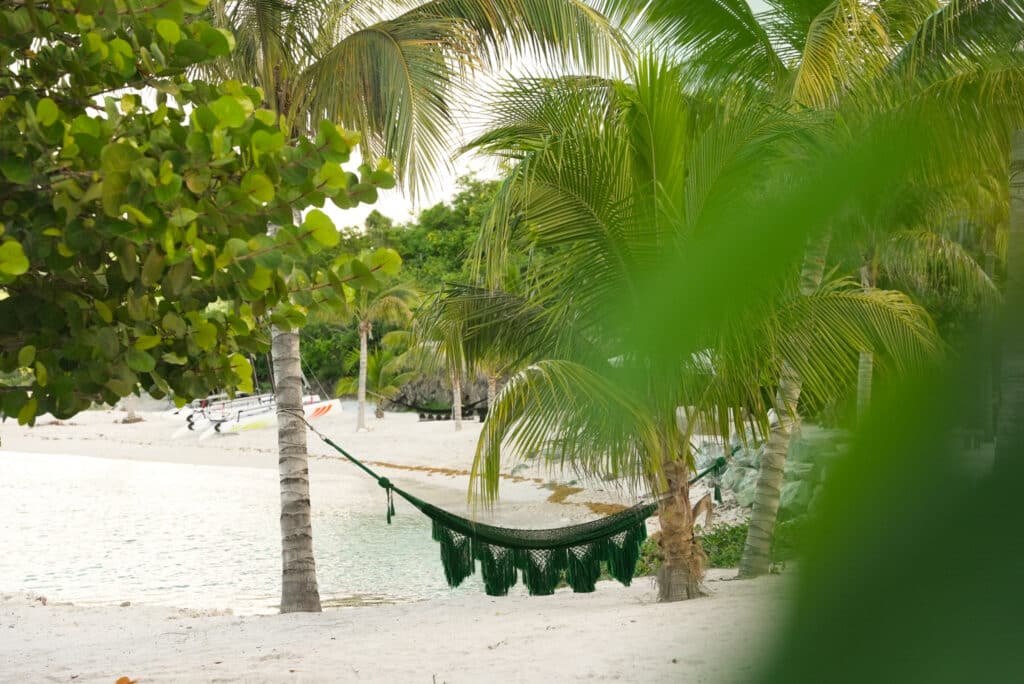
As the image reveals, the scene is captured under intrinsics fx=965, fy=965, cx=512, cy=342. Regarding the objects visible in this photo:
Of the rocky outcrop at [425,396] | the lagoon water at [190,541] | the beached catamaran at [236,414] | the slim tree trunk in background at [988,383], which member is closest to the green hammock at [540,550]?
the lagoon water at [190,541]

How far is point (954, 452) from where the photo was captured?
19 centimetres

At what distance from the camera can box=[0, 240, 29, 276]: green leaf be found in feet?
4.95

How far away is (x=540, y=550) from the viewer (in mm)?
5672

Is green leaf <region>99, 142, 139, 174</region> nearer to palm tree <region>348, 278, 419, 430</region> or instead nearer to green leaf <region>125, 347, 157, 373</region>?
green leaf <region>125, 347, 157, 373</region>

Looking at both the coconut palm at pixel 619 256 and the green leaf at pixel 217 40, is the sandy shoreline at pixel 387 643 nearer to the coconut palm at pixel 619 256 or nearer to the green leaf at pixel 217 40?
the coconut palm at pixel 619 256

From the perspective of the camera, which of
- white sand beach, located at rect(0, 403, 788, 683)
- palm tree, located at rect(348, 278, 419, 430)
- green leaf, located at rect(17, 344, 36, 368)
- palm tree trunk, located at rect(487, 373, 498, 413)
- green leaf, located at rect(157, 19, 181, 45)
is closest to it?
green leaf, located at rect(157, 19, 181, 45)

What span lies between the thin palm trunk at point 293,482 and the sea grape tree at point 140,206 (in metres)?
3.60

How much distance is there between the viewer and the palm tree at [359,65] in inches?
236

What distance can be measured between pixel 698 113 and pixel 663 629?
2817mm

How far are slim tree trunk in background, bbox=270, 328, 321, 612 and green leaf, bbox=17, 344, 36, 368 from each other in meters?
3.88

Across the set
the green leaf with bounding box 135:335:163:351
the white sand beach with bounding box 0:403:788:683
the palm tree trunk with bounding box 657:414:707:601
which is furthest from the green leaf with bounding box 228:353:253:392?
the palm tree trunk with bounding box 657:414:707:601

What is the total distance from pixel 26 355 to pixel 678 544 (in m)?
4.14

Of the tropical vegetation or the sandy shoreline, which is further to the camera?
the sandy shoreline

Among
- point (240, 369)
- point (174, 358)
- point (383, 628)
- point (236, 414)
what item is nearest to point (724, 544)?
point (383, 628)
